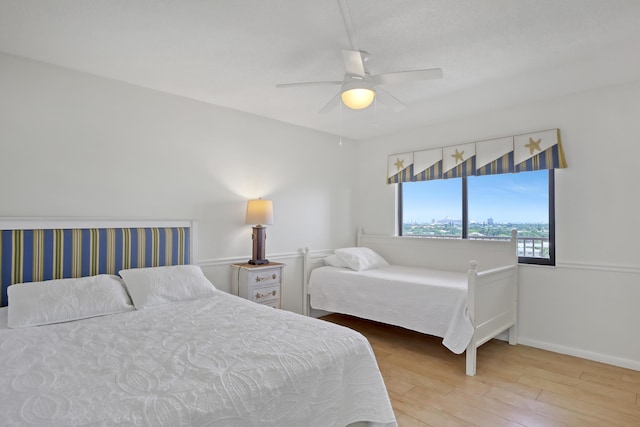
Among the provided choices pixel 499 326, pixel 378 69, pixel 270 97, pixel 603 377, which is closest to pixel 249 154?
pixel 270 97

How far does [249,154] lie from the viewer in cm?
380

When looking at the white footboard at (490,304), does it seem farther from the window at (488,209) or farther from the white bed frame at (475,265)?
the window at (488,209)

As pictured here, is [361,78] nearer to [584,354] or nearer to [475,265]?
[475,265]

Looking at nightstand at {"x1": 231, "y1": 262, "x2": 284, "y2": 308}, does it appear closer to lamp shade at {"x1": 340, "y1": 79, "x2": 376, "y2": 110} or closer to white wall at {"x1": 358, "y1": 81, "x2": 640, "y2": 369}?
lamp shade at {"x1": 340, "y1": 79, "x2": 376, "y2": 110}

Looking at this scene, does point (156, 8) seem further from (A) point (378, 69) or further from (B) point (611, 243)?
(B) point (611, 243)

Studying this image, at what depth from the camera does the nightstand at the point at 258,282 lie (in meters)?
3.34

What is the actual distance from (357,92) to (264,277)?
2.00m

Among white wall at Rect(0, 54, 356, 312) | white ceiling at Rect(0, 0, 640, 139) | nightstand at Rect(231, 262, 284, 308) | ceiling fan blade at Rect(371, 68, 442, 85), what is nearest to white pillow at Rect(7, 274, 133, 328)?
white wall at Rect(0, 54, 356, 312)

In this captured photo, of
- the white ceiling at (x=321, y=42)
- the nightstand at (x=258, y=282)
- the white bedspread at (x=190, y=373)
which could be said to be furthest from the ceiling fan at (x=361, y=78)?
the nightstand at (x=258, y=282)

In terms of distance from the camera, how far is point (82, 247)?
8.75 feet

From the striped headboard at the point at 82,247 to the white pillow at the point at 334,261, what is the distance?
1690mm

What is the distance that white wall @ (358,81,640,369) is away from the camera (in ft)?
9.80

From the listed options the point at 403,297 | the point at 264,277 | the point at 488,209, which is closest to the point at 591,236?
the point at 488,209

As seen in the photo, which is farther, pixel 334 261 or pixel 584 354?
pixel 334 261
